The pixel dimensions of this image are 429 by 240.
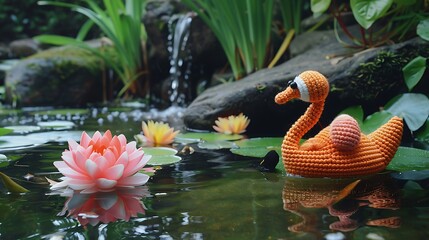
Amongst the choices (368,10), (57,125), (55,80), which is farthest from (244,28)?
(55,80)

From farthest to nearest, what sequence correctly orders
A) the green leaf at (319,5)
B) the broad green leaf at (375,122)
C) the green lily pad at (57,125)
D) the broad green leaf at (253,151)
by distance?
the green lily pad at (57,125), the green leaf at (319,5), the broad green leaf at (375,122), the broad green leaf at (253,151)

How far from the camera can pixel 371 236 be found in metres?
0.79

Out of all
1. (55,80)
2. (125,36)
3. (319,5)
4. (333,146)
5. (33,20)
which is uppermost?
(33,20)

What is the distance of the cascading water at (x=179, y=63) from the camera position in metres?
4.51

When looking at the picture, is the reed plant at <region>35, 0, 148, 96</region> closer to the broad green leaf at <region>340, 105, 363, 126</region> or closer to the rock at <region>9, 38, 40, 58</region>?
the rock at <region>9, 38, 40, 58</region>

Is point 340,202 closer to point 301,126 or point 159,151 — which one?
point 301,126

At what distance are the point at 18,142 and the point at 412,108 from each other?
1685mm

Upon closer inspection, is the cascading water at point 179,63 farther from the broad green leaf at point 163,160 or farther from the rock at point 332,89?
the broad green leaf at point 163,160

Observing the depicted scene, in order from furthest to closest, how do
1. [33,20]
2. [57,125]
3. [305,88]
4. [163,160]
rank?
[33,20] < [57,125] < [163,160] < [305,88]

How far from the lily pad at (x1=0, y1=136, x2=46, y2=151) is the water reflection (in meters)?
1.23

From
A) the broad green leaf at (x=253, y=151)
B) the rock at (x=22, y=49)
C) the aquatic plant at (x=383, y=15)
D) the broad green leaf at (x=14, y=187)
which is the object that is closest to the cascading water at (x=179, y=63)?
the aquatic plant at (x=383, y=15)

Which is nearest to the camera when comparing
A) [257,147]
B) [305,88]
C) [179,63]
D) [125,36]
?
[305,88]

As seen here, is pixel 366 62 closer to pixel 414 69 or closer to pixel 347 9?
pixel 414 69

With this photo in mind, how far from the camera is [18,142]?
2100mm
